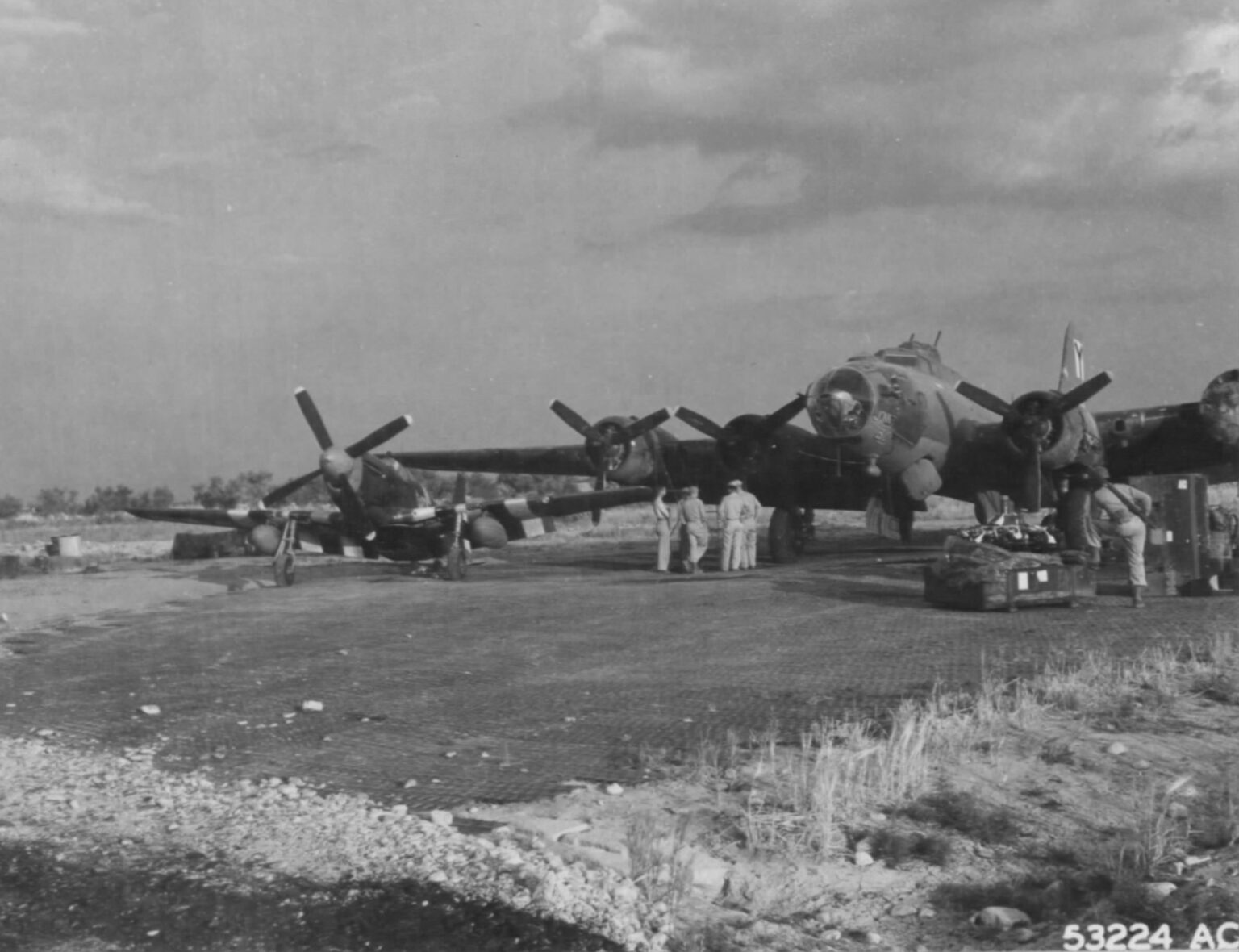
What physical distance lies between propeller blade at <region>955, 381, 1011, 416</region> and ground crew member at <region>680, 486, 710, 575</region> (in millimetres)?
5635

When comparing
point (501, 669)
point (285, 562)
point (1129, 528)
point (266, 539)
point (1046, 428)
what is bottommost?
point (501, 669)

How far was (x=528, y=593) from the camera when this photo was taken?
60.5ft

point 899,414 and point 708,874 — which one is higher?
point 899,414

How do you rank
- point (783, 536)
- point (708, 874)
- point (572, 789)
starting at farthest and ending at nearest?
point (783, 536), point (572, 789), point (708, 874)

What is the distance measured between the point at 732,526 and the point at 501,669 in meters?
11.0

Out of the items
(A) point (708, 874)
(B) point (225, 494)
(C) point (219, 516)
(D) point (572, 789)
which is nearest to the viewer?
(A) point (708, 874)

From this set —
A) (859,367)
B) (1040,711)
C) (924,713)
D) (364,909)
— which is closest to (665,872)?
(364,909)

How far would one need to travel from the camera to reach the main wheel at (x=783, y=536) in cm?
2414

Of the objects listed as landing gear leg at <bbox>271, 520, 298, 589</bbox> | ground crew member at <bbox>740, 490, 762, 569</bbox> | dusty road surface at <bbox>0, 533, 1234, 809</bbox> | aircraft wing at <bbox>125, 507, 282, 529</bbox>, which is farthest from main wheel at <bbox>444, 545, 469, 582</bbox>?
ground crew member at <bbox>740, 490, 762, 569</bbox>

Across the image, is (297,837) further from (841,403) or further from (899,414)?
(899,414)

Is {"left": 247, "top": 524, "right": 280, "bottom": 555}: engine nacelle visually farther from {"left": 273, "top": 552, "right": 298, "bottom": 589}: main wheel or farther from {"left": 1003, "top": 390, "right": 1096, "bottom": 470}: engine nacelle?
{"left": 1003, "top": 390, "right": 1096, "bottom": 470}: engine nacelle

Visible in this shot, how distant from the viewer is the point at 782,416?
2445 cm

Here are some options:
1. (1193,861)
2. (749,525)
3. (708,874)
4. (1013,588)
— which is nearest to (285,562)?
(749,525)

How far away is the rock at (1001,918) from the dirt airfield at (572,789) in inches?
1.6
